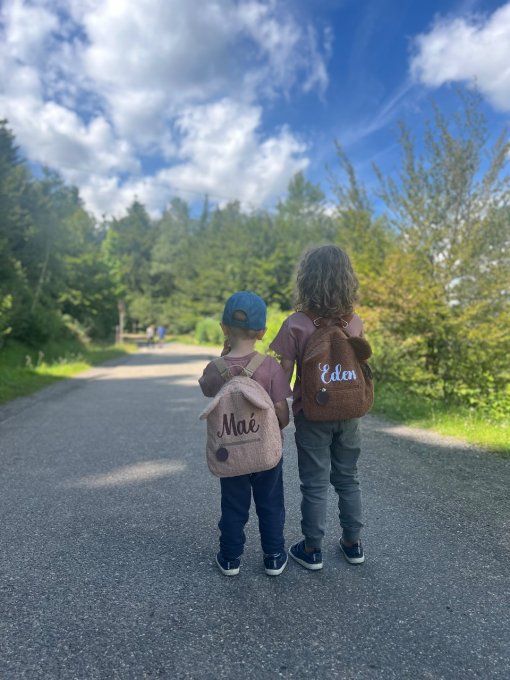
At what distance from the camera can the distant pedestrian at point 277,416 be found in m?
2.46

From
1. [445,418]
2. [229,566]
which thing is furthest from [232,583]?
[445,418]

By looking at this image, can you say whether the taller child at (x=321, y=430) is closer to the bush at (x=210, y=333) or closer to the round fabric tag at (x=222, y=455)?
the round fabric tag at (x=222, y=455)

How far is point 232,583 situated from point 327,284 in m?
1.65

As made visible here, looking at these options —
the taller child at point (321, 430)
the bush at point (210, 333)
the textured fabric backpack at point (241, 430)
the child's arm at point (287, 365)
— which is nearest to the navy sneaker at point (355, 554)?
the taller child at point (321, 430)

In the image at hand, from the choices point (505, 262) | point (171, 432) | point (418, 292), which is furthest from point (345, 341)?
point (505, 262)

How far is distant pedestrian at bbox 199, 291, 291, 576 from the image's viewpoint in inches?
96.9

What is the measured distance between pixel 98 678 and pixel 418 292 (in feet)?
21.6

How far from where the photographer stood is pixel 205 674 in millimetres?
1776

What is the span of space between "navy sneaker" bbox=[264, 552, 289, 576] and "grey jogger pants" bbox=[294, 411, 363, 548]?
7.1 inches

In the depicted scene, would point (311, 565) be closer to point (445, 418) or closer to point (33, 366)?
point (445, 418)

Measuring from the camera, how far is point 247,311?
2.46 meters

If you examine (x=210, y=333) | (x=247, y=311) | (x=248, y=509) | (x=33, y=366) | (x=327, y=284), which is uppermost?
(x=327, y=284)

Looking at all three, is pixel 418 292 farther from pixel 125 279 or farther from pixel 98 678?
pixel 125 279

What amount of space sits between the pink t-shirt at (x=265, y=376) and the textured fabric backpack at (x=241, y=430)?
0.17 ft
